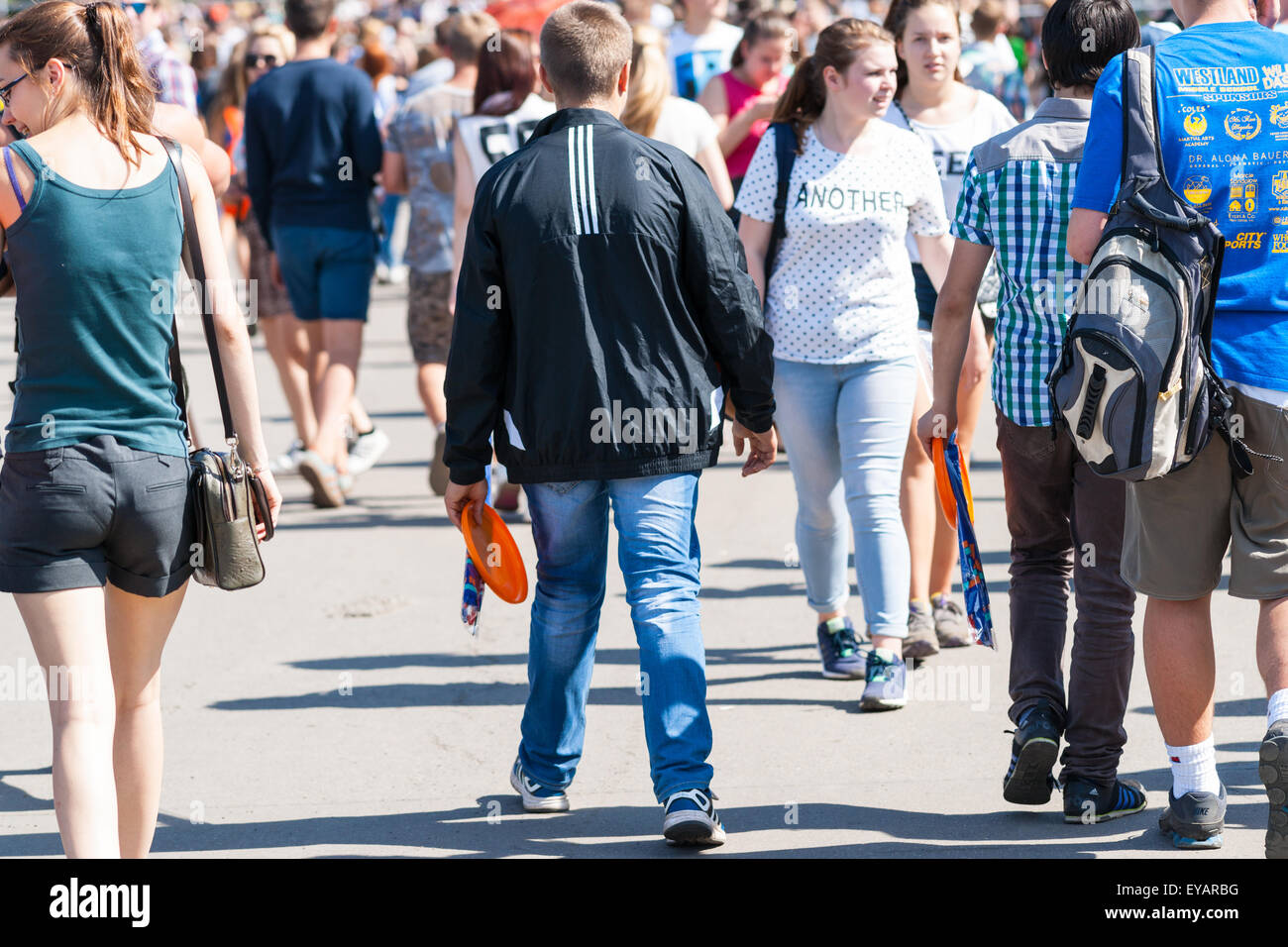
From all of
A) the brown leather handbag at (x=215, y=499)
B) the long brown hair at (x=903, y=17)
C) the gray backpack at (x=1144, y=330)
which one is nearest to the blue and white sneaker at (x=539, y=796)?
the brown leather handbag at (x=215, y=499)

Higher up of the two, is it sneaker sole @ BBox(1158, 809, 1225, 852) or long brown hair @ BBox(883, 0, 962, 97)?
long brown hair @ BBox(883, 0, 962, 97)

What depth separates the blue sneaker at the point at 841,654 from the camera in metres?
5.82

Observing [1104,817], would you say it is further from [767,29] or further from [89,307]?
[767,29]

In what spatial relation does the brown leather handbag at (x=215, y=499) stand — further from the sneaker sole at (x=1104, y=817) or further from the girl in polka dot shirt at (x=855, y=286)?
the girl in polka dot shirt at (x=855, y=286)

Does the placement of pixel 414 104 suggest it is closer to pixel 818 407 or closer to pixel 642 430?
pixel 818 407

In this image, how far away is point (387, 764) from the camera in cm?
507

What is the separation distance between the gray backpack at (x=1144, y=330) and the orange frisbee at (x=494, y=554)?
1464 millimetres

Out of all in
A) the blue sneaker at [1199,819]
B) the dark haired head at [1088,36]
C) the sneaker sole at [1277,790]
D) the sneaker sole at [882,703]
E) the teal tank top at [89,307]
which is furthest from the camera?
the sneaker sole at [882,703]

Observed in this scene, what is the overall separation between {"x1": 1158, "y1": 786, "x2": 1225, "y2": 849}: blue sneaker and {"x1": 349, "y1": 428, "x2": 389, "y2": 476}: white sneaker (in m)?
6.20

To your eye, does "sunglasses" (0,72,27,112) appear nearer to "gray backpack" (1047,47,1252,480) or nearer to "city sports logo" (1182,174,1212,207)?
"gray backpack" (1047,47,1252,480)

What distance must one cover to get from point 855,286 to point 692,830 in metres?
2.06

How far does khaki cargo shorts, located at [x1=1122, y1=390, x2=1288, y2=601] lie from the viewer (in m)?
3.85

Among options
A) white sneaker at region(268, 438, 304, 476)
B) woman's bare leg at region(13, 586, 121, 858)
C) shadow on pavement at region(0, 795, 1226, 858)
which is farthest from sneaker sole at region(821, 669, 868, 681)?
white sneaker at region(268, 438, 304, 476)
